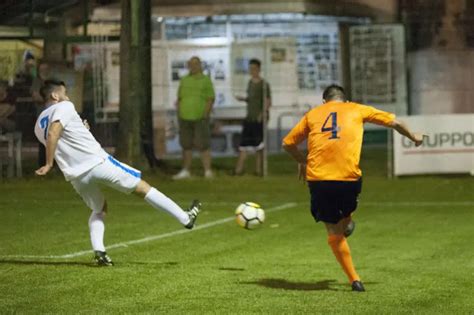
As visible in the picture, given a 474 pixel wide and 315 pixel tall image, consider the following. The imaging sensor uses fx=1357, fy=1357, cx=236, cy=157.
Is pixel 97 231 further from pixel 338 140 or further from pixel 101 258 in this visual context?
pixel 338 140

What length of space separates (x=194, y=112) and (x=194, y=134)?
19.0 inches

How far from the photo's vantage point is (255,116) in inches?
1014

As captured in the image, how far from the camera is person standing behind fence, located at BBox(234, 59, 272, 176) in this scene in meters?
25.5

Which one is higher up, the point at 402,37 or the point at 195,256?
the point at 402,37

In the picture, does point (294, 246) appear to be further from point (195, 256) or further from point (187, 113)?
point (187, 113)

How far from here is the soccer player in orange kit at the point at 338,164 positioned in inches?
448

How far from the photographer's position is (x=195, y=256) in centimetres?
1416

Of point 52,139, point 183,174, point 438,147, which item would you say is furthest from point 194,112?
point 52,139

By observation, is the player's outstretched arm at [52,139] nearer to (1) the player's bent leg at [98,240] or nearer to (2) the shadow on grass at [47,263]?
(1) the player's bent leg at [98,240]

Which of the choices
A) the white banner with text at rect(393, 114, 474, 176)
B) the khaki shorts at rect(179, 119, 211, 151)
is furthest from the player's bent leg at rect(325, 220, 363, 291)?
the khaki shorts at rect(179, 119, 211, 151)

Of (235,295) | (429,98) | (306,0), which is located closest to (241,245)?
(235,295)

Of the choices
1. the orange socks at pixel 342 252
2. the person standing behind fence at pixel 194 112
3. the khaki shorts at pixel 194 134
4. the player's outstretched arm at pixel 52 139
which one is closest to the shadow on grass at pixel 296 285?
the orange socks at pixel 342 252

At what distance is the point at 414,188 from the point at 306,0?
11612mm

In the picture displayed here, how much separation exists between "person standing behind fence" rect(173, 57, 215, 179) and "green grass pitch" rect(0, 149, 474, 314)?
91.5 inches
